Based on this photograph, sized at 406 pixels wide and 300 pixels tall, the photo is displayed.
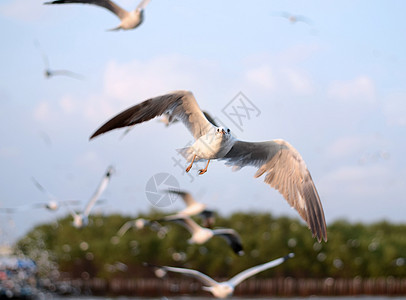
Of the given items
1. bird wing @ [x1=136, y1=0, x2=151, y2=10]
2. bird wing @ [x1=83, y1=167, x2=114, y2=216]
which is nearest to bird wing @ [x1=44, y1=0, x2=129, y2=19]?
bird wing @ [x1=136, y1=0, x2=151, y2=10]

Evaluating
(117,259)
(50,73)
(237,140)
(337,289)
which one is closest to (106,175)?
(50,73)

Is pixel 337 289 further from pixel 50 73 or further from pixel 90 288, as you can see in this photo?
pixel 50 73

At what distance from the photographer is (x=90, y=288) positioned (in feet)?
193

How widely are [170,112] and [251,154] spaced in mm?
1754

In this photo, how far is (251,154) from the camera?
1071cm

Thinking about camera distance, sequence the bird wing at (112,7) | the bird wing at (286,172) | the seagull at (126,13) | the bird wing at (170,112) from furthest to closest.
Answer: the bird wing at (112,7), the seagull at (126,13), the bird wing at (286,172), the bird wing at (170,112)

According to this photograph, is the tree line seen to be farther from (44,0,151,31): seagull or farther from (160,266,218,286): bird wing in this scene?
(44,0,151,31): seagull

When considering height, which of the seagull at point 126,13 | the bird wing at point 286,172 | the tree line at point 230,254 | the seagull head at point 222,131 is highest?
the seagull at point 126,13

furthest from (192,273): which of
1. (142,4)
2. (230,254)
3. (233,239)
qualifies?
(230,254)

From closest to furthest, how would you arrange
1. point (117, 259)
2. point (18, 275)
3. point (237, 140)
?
point (237, 140) < point (18, 275) < point (117, 259)

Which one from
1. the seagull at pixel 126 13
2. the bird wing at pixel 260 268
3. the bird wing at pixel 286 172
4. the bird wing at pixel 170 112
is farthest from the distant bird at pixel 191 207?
the bird wing at pixel 170 112

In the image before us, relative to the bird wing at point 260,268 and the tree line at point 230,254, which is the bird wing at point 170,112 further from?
the tree line at point 230,254

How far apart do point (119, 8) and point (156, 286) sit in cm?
4696

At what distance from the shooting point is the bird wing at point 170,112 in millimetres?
9430
